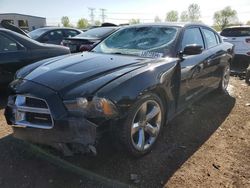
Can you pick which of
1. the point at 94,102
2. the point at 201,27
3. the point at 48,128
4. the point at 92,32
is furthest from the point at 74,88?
the point at 92,32

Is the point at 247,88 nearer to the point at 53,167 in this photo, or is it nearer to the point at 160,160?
the point at 160,160

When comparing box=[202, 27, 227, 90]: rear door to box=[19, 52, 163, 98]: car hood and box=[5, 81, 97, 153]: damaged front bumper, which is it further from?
box=[5, 81, 97, 153]: damaged front bumper

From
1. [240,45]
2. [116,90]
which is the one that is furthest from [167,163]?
[240,45]

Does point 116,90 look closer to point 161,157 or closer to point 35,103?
point 35,103

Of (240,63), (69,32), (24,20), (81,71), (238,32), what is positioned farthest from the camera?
(24,20)

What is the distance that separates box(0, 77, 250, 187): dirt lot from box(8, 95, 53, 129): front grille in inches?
22.8

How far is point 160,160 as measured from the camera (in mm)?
3336

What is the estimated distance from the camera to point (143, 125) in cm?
334

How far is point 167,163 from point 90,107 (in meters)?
1.24

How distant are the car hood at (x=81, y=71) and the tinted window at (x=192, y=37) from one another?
2.95 ft

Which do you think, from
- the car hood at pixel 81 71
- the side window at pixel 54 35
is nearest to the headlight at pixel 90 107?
the car hood at pixel 81 71

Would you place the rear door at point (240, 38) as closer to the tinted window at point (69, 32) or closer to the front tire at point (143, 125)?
the tinted window at point (69, 32)

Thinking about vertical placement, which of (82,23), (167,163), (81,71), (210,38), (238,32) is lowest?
(167,163)

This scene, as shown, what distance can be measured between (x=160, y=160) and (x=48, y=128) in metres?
1.42
